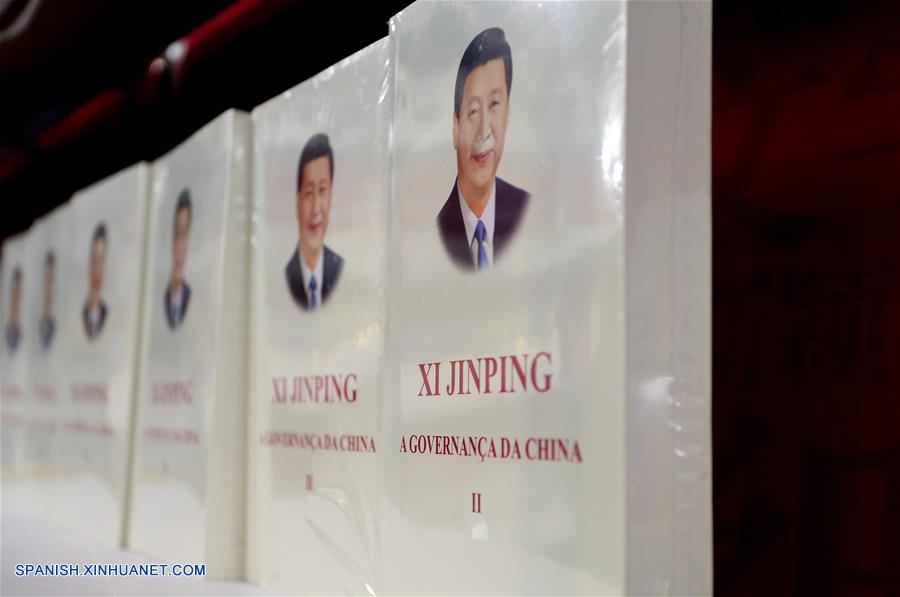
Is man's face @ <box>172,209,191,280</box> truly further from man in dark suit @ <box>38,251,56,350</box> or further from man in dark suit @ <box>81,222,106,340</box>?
man in dark suit @ <box>38,251,56,350</box>

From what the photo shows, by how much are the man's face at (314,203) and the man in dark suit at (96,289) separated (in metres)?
0.52

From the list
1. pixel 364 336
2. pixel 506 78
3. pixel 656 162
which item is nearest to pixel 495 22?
pixel 506 78

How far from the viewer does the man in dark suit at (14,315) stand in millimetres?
1757

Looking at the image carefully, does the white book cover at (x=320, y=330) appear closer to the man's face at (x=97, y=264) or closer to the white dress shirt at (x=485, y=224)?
the white dress shirt at (x=485, y=224)

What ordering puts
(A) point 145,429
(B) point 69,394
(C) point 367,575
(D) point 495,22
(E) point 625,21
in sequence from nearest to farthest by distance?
(E) point 625,21 → (D) point 495,22 → (C) point 367,575 → (A) point 145,429 → (B) point 69,394

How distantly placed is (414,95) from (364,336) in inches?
8.7

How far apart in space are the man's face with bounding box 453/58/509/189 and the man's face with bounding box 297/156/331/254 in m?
0.23

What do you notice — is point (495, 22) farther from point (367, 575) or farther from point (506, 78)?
point (367, 575)

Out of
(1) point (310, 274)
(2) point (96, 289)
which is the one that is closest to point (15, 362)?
(2) point (96, 289)

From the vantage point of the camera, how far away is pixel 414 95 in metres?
0.84

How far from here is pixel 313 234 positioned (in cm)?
99

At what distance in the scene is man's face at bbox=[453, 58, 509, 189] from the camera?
735 millimetres
